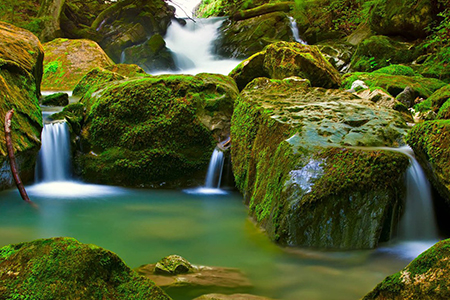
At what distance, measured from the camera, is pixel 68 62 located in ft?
42.1

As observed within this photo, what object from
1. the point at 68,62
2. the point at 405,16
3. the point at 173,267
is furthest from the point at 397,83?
the point at 68,62

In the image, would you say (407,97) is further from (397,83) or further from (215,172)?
(215,172)

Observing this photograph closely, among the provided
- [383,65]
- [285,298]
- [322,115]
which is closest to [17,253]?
[285,298]

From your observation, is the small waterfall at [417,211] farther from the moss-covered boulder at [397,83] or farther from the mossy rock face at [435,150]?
the moss-covered boulder at [397,83]

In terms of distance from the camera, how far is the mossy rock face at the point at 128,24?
1764 cm

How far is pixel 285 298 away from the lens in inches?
119

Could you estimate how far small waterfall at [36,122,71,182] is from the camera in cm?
686

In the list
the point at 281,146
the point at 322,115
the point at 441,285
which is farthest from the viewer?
the point at 322,115

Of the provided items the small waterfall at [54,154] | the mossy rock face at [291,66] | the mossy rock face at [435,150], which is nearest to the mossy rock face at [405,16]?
the mossy rock face at [291,66]

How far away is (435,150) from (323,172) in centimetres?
112

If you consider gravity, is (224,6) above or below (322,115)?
above

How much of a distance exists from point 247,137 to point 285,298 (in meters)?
3.13

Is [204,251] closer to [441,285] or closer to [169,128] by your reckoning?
[441,285]

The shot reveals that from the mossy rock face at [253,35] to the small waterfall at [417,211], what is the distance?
539 inches
